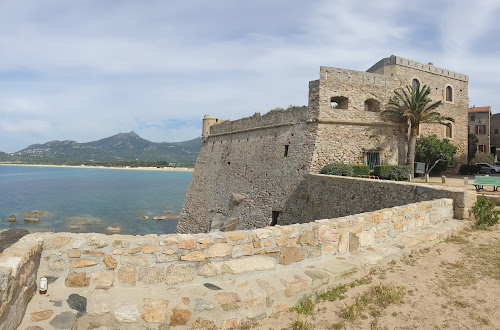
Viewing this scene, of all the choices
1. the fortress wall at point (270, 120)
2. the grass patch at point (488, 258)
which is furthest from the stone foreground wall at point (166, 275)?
the fortress wall at point (270, 120)

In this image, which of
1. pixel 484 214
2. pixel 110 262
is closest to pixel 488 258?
pixel 484 214

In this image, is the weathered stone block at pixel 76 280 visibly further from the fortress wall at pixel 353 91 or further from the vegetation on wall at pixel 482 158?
the vegetation on wall at pixel 482 158

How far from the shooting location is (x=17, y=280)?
9.27 ft

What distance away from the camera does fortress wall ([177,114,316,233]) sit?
16.3 meters

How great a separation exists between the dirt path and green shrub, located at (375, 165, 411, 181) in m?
10.7

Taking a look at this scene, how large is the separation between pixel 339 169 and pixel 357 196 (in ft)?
11.7

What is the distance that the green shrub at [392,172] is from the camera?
1570 centimetres

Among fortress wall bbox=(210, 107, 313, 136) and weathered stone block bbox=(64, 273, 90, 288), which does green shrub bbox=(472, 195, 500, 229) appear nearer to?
weathered stone block bbox=(64, 273, 90, 288)

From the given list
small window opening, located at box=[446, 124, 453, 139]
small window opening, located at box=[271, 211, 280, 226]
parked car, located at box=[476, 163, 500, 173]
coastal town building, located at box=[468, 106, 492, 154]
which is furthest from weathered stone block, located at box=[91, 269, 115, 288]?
coastal town building, located at box=[468, 106, 492, 154]

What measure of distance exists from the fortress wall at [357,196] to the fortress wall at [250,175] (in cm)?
118

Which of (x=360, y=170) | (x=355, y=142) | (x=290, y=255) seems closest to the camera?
(x=290, y=255)

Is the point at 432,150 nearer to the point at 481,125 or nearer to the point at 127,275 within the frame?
the point at 127,275

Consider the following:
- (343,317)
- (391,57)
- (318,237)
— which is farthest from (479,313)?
(391,57)

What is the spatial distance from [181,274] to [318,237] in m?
2.11
